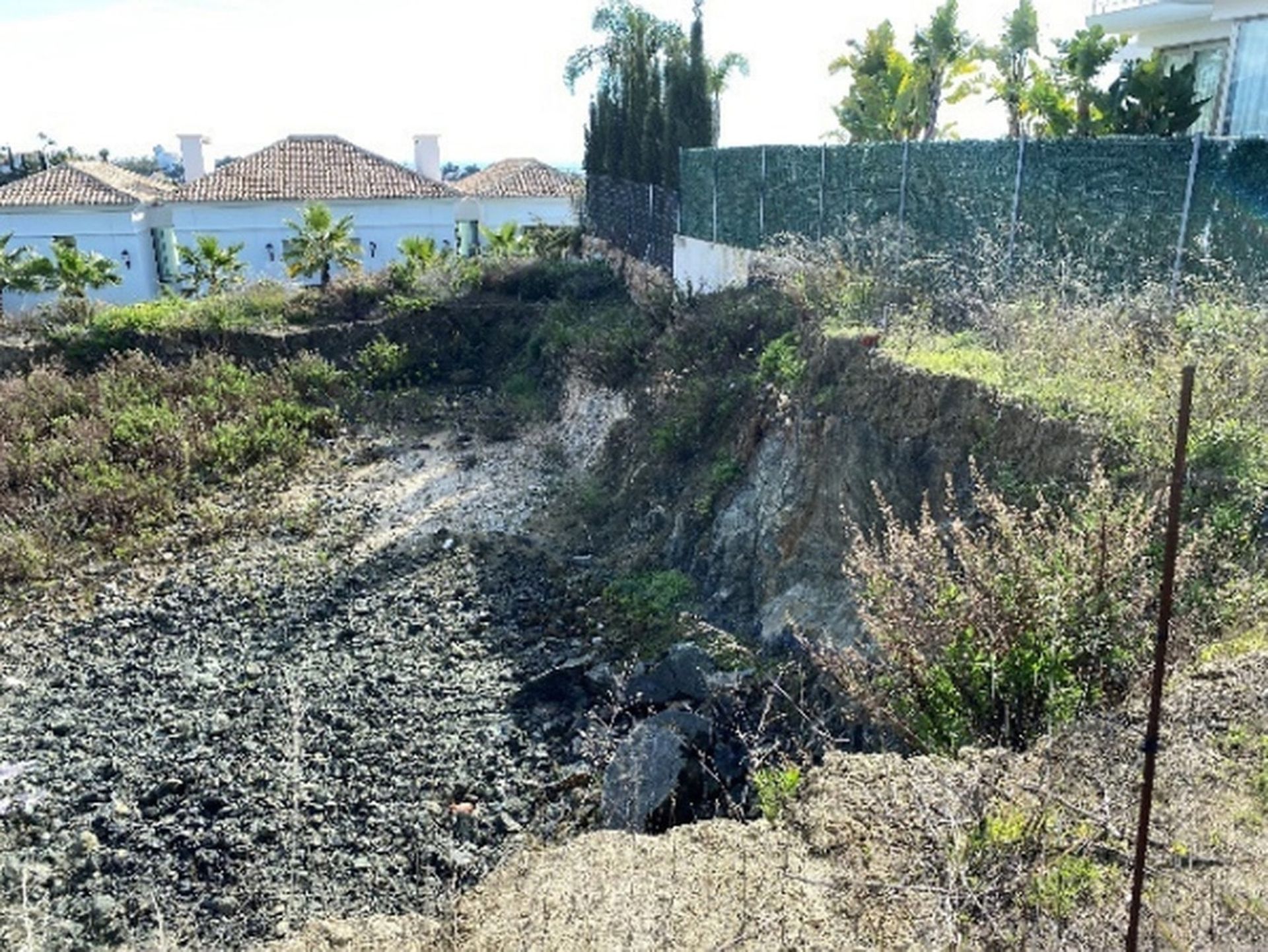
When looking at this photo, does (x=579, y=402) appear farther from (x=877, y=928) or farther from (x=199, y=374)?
(x=877, y=928)

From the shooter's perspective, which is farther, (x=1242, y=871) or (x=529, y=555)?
(x=529, y=555)

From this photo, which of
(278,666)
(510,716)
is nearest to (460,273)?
(278,666)

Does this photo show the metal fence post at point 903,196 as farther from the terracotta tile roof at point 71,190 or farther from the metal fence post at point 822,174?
the terracotta tile roof at point 71,190

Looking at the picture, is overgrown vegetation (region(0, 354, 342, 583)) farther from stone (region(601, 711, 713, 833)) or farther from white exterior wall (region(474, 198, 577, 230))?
white exterior wall (region(474, 198, 577, 230))

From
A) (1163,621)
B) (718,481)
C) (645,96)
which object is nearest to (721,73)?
(645,96)

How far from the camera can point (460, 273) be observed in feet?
71.9

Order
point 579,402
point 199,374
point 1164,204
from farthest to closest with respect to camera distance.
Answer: point 199,374 < point 579,402 < point 1164,204

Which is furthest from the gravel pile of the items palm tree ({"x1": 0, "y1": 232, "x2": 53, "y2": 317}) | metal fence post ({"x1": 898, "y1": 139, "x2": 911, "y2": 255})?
palm tree ({"x1": 0, "y1": 232, "x2": 53, "y2": 317})

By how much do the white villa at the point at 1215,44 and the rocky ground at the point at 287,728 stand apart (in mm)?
12528

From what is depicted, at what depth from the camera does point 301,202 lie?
31.6 metres

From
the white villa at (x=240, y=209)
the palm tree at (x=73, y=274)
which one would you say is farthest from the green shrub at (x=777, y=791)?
the white villa at (x=240, y=209)

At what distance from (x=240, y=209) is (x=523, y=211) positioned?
1078 centimetres

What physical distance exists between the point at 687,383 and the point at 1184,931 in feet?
33.6

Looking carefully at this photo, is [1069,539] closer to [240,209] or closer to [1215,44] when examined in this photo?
[1215,44]
